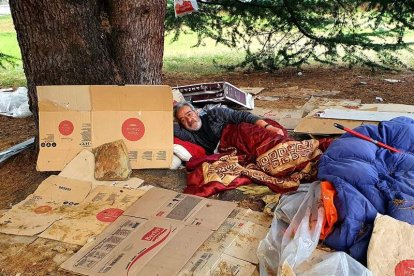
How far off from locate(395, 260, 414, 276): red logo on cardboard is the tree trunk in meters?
2.25

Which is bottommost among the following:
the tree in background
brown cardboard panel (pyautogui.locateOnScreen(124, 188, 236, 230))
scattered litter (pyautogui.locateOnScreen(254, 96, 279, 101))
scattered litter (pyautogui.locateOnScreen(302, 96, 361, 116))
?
brown cardboard panel (pyautogui.locateOnScreen(124, 188, 236, 230))

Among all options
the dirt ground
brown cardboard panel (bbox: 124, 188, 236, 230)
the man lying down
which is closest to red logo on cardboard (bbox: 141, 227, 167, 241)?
brown cardboard panel (bbox: 124, 188, 236, 230)

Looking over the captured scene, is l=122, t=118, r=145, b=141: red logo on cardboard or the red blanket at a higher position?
l=122, t=118, r=145, b=141: red logo on cardboard

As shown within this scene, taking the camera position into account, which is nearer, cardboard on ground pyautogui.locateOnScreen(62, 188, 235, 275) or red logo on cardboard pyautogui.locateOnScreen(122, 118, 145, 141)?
cardboard on ground pyautogui.locateOnScreen(62, 188, 235, 275)

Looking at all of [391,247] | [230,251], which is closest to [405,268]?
[391,247]

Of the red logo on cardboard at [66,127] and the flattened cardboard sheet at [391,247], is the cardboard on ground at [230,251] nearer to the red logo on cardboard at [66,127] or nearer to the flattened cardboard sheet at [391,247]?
the flattened cardboard sheet at [391,247]

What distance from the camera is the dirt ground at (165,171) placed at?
207 cm

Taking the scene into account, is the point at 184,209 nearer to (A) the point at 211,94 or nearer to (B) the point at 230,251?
(B) the point at 230,251

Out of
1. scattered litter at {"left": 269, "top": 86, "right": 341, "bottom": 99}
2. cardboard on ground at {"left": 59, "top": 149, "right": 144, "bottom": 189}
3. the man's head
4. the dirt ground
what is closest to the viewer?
the dirt ground

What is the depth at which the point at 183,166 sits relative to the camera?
3002 millimetres

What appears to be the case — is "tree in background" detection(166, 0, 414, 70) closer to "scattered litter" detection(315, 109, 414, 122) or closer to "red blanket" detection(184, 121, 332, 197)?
"scattered litter" detection(315, 109, 414, 122)

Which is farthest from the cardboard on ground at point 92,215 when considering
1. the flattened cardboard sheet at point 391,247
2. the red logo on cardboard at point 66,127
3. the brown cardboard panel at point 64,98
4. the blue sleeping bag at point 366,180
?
the flattened cardboard sheet at point 391,247

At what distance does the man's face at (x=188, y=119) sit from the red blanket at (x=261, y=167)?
34cm

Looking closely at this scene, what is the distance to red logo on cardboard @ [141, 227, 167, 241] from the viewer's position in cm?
212
